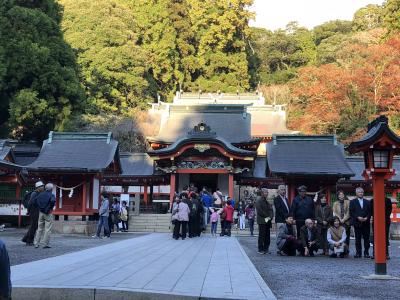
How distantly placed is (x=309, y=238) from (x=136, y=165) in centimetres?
2177

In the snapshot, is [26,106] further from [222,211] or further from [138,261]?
[138,261]

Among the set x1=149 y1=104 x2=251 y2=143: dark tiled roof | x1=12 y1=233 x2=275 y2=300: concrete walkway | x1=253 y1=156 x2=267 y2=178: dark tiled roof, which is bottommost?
x1=12 y1=233 x2=275 y2=300: concrete walkway

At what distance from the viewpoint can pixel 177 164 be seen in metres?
31.2

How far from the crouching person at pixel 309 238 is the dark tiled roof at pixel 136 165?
20.3 metres

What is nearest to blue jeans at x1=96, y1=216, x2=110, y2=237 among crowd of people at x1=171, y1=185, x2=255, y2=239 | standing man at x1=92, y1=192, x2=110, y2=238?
standing man at x1=92, y1=192, x2=110, y2=238

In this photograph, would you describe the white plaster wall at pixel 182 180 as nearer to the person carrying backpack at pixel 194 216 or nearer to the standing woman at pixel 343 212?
the person carrying backpack at pixel 194 216

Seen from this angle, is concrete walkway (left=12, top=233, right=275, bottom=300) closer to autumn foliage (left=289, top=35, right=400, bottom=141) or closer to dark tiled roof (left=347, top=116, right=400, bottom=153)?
dark tiled roof (left=347, top=116, right=400, bottom=153)

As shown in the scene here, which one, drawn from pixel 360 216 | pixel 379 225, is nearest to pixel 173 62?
pixel 360 216

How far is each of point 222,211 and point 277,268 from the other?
1127cm

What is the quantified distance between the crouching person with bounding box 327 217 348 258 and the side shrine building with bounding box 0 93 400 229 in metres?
10.5

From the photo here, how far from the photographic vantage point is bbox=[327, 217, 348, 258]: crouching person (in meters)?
13.6

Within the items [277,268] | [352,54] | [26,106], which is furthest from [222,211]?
[352,54]

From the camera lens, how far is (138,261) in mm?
10797

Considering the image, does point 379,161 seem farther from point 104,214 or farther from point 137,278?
point 104,214
